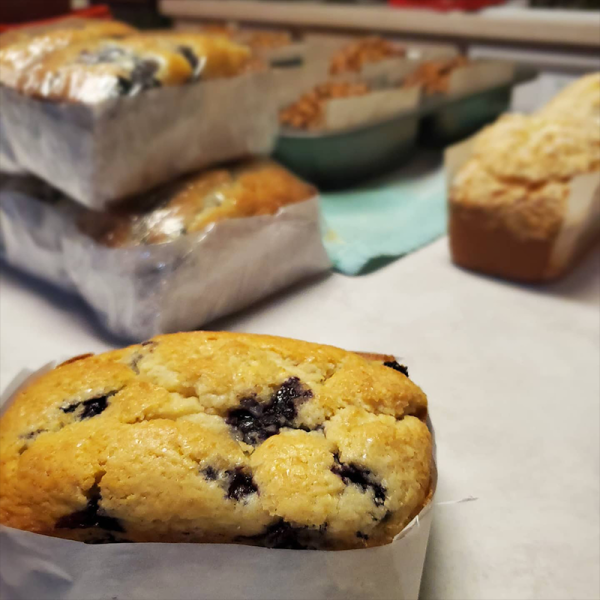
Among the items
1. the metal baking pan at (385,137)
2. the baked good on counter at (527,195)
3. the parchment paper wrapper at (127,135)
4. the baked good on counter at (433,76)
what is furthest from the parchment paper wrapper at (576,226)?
the baked good on counter at (433,76)

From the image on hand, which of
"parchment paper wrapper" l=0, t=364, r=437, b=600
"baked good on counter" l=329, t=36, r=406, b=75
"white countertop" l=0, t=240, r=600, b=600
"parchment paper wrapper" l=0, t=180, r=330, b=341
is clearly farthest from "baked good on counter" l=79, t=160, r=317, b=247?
"baked good on counter" l=329, t=36, r=406, b=75

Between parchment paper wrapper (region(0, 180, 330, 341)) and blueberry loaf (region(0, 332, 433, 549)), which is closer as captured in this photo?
blueberry loaf (region(0, 332, 433, 549))

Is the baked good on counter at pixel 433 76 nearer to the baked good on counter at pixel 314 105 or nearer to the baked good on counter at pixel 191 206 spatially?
the baked good on counter at pixel 314 105

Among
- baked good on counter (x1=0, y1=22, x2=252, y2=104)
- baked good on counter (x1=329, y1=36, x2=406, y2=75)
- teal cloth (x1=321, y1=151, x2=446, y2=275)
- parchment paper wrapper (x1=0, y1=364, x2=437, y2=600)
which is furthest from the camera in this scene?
baked good on counter (x1=329, y1=36, x2=406, y2=75)

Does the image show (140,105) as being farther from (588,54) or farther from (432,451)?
(588,54)

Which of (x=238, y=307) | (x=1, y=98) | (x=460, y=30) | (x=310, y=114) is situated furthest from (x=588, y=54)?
(x=1, y=98)

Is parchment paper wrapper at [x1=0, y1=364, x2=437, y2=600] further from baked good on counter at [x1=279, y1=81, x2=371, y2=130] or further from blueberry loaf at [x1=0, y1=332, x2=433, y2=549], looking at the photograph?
baked good on counter at [x1=279, y1=81, x2=371, y2=130]
